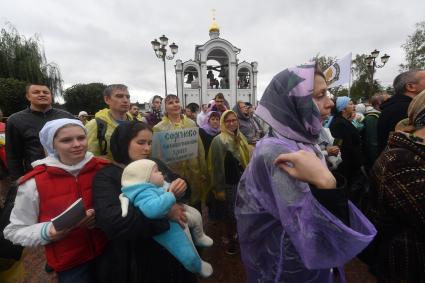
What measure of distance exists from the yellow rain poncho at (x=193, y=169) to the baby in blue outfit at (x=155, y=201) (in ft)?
5.36

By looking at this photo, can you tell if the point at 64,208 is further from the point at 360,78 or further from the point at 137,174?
the point at 360,78

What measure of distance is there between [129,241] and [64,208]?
1.67 feet

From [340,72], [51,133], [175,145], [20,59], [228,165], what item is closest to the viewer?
[51,133]

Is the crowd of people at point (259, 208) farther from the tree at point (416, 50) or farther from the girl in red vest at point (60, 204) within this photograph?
the tree at point (416, 50)

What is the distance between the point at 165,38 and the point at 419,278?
1291 cm

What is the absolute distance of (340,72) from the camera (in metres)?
7.46

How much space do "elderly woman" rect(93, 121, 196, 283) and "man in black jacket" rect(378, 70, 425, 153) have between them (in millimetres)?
2591

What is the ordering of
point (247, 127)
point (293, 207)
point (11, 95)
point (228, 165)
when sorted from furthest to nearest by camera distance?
point (11, 95), point (247, 127), point (228, 165), point (293, 207)

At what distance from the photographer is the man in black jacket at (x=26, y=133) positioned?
3.17m

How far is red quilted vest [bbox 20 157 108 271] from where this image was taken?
1.71m

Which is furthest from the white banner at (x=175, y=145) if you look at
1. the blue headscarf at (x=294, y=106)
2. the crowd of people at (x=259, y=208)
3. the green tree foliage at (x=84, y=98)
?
the green tree foliage at (x=84, y=98)

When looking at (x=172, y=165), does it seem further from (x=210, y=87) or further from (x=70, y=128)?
(x=210, y=87)

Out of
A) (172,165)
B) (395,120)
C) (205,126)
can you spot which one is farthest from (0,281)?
Result: (395,120)

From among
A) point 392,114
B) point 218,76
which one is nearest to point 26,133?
point 392,114
